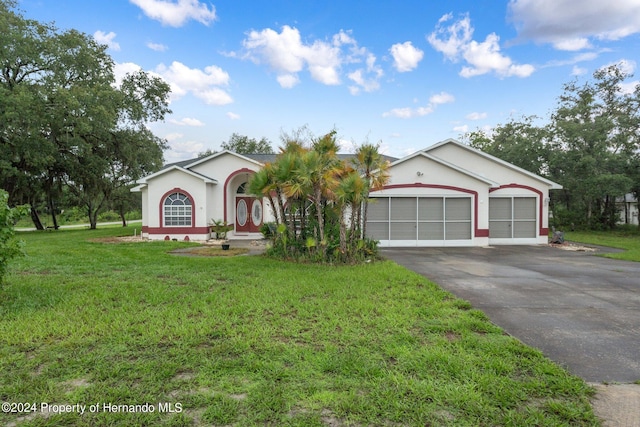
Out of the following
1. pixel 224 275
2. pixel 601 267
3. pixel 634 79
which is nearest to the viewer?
pixel 224 275

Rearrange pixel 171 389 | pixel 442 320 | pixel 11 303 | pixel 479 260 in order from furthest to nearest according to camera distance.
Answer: pixel 479 260 → pixel 11 303 → pixel 442 320 → pixel 171 389

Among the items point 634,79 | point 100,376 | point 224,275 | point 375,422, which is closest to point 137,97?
point 224,275

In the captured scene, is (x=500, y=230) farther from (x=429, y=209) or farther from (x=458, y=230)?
(x=429, y=209)

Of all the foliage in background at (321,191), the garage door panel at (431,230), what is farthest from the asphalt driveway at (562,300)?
the garage door panel at (431,230)

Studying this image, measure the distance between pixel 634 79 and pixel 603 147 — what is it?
7662mm

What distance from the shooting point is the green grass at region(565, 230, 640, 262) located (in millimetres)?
11859

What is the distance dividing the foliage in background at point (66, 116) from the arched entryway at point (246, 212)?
8944 millimetres

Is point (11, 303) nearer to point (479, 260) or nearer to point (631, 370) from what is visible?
point (631, 370)

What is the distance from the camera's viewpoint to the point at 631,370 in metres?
3.37

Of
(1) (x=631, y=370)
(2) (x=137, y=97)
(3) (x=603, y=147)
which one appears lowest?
(1) (x=631, y=370)

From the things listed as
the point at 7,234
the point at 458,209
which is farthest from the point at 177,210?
the point at 458,209

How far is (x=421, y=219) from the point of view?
15.3 m

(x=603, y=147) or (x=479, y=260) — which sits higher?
(x=603, y=147)

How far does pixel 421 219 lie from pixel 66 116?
67.6 ft
